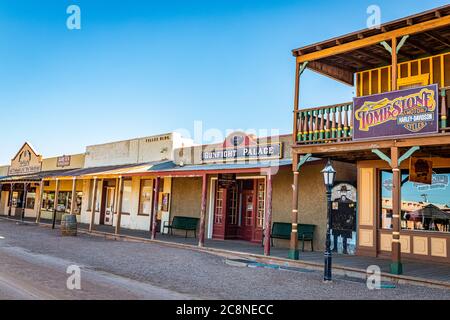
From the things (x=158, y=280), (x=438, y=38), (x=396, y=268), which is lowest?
(x=158, y=280)

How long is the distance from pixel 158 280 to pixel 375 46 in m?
7.99

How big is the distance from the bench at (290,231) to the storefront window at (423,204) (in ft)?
7.23

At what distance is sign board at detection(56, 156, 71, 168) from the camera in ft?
91.3

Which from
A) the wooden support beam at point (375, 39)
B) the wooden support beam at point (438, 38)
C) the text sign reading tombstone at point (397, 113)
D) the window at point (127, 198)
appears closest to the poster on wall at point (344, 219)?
the text sign reading tombstone at point (397, 113)

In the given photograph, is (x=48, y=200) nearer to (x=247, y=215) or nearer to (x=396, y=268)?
(x=247, y=215)

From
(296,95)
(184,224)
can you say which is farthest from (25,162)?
(296,95)

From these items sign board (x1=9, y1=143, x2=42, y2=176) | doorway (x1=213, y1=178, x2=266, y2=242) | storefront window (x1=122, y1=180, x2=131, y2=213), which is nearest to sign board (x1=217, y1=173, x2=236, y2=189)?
doorway (x1=213, y1=178, x2=266, y2=242)

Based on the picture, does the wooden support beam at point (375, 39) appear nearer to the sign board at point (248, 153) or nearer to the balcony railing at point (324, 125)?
the balcony railing at point (324, 125)

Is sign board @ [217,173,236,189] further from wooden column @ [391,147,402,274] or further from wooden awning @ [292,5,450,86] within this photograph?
wooden column @ [391,147,402,274]

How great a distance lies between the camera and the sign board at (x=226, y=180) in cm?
1545

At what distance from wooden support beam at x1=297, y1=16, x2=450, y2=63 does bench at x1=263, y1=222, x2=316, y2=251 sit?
A: 520cm

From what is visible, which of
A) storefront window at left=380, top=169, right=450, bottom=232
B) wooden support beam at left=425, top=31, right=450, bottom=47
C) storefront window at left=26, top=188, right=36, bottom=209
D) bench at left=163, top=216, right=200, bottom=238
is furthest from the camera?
storefront window at left=26, top=188, right=36, bottom=209

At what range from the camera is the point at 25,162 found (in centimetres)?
3244
